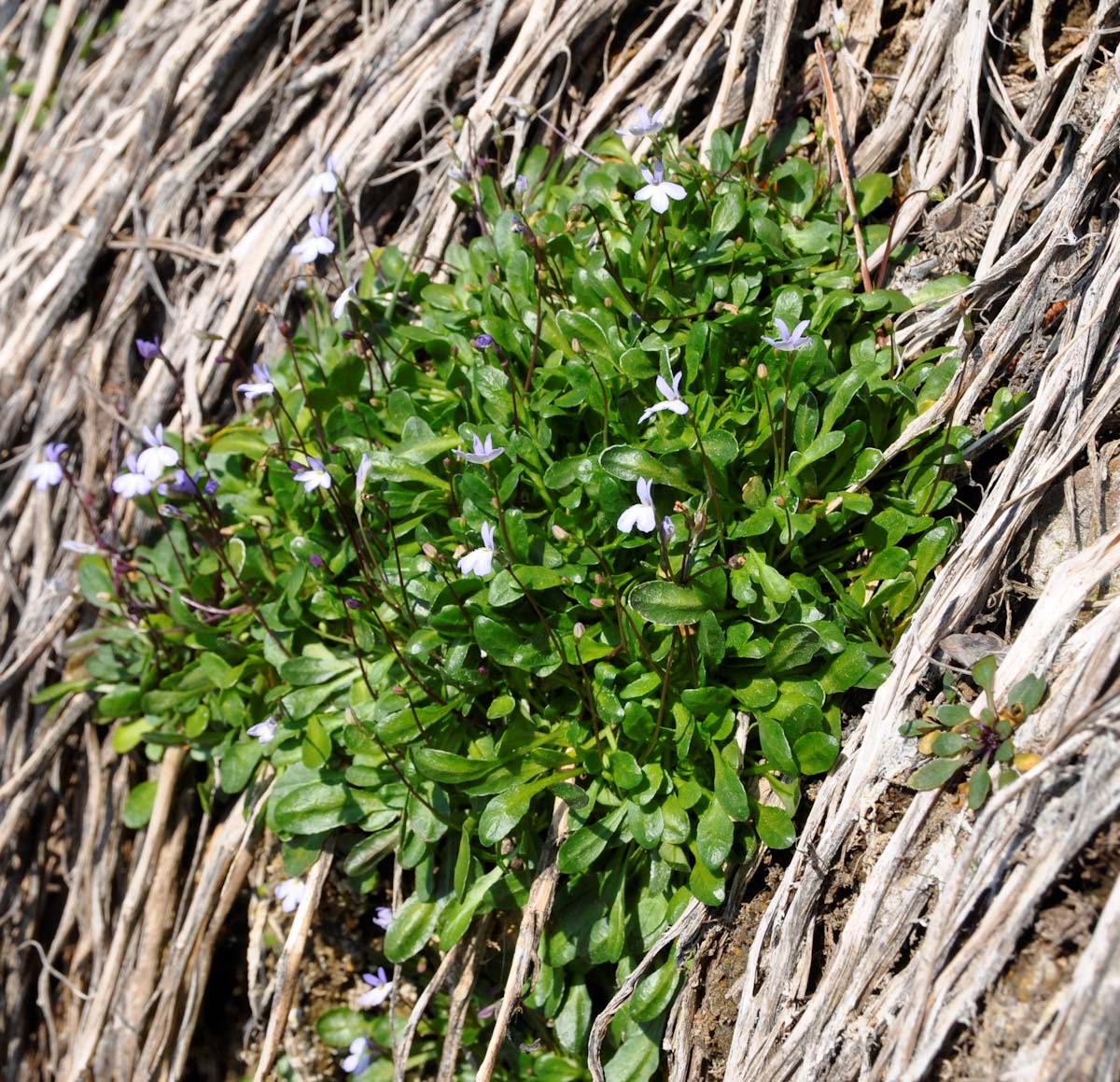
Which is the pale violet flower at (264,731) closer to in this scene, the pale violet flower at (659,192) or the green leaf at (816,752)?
the green leaf at (816,752)

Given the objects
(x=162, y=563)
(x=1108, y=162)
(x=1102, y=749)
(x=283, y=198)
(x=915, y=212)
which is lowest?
(x=162, y=563)

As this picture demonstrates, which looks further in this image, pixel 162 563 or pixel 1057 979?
pixel 162 563

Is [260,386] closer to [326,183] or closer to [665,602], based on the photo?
[326,183]

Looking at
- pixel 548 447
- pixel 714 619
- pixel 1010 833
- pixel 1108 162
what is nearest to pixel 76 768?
pixel 548 447

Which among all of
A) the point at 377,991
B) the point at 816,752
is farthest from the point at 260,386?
the point at 816,752

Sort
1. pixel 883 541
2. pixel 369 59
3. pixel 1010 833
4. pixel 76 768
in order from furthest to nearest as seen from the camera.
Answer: pixel 369 59
pixel 76 768
pixel 883 541
pixel 1010 833

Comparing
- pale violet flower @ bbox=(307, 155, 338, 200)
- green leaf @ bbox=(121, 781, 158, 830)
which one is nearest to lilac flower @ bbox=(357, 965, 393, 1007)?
green leaf @ bbox=(121, 781, 158, 830)

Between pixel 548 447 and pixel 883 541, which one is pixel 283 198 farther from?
pixel 883 541
